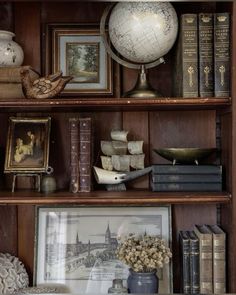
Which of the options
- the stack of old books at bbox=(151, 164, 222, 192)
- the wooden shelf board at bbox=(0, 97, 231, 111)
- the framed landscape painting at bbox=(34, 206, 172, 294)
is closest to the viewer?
the wooden shelf board at bbox=(0, 97, 231, 111)

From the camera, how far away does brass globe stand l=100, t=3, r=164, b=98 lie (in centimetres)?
146

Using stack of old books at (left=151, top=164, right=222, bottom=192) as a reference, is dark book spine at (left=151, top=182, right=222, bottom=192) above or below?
below

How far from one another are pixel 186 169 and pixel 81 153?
1.07ft

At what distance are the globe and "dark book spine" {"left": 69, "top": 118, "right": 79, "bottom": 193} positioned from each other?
0.89ft

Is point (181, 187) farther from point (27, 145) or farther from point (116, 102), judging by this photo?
point (27, 145)

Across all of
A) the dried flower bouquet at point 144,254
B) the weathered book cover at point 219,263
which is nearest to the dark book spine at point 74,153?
the dried flower bouquet at point 144,254

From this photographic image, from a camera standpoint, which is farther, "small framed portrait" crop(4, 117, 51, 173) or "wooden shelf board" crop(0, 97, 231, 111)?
"small framed portrait" crop(4, 117, 51, 173)

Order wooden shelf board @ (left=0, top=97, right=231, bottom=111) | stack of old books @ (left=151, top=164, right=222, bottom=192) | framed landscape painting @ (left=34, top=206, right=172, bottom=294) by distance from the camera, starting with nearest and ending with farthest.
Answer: wooden shelf board @ (left=0, top=97, right=231, bottom=111) → stack of old books @ (left=151, top=164, right=222, bottom=192) → framed landscape painting @ (left=34, top=206, right=172, bottom=294)

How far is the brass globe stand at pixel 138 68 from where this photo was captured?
1.46 meters

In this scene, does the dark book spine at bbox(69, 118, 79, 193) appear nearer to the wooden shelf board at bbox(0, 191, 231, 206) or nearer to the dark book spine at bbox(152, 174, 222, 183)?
the wooden shelf board at bbox(0, 191, 231, 206)

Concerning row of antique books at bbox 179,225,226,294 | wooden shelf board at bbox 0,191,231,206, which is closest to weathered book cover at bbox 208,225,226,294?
row of antique books at bbox 179,225,226,294

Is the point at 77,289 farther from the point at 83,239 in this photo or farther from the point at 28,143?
the point at 28,143

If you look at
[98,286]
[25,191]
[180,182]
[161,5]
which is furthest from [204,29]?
[98,286]

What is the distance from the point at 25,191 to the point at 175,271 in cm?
57
